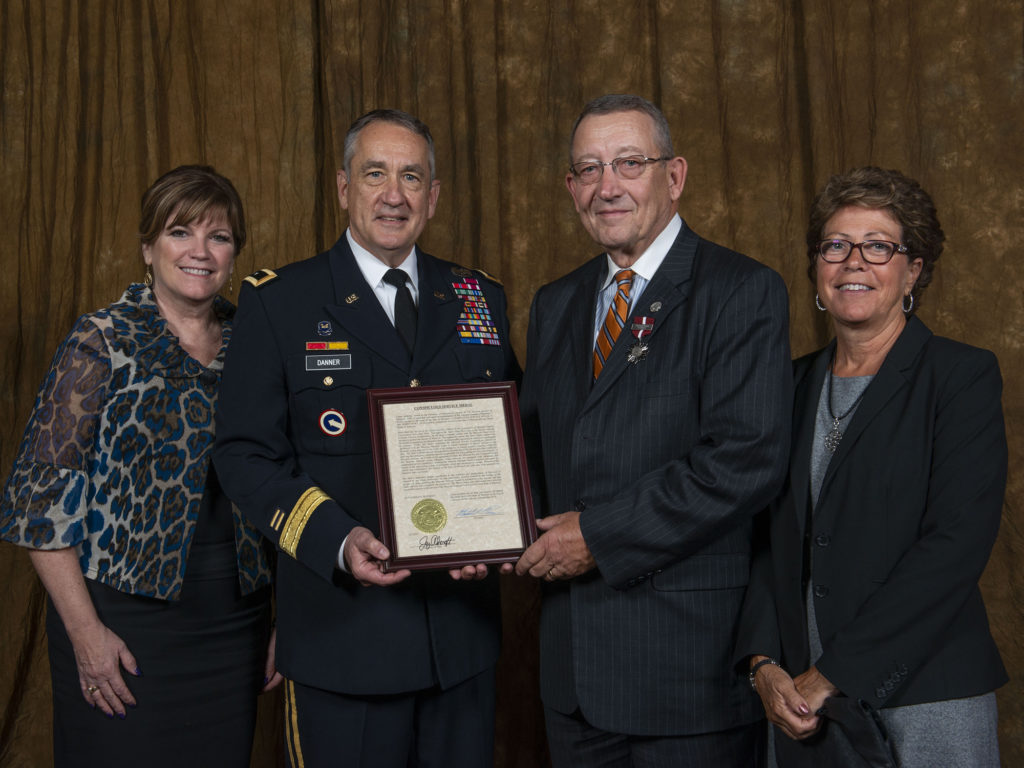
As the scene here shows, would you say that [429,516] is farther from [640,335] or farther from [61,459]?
[61,459]

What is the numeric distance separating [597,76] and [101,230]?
76.2 inches

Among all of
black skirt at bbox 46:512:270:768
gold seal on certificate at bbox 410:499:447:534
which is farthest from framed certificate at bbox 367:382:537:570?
black skirt at bbox 46:512:270:768

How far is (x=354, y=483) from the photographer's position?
197cm

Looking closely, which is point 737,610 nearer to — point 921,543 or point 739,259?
point 921,543

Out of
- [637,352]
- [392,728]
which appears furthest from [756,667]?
[392,728]

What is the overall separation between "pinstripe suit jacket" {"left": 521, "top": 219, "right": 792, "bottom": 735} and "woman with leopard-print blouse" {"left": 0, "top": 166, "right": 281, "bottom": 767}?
866mm

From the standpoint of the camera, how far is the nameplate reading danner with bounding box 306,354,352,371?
198cm

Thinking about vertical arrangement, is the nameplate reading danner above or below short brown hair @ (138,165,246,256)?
below

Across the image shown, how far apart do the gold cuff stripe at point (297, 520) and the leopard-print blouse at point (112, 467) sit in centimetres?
36

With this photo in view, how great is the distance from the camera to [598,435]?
72.7 inches

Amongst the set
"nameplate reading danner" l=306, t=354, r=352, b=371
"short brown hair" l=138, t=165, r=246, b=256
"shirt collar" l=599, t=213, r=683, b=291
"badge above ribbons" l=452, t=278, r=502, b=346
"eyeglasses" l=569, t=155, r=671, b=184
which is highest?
"short brown hair" l=138, t=165, r=246, b=256

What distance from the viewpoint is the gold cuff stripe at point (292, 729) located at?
1.98 m

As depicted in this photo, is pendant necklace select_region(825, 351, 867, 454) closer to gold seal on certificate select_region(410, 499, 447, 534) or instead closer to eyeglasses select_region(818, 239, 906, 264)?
eyeglasses select_region(818, 239, 906, 264)

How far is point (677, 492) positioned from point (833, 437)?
0.38 metres
